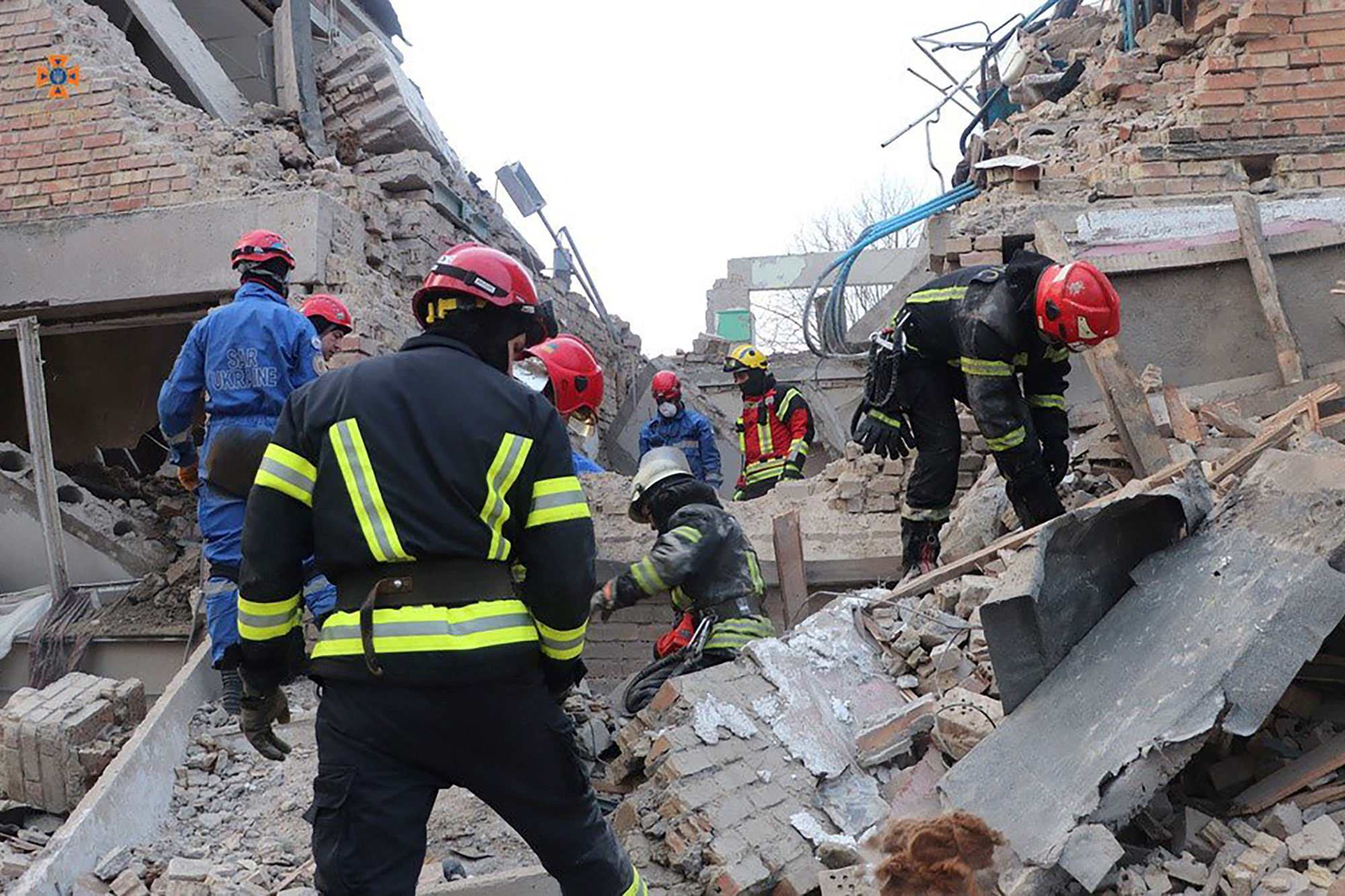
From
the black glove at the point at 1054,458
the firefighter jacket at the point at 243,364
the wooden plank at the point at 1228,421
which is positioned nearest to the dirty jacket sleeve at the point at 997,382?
the black glove at the point at 1054,458

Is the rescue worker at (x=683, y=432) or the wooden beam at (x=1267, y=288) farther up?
the wooden beam at (x=1267, y=288)

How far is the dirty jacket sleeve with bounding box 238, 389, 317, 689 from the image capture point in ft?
8.02

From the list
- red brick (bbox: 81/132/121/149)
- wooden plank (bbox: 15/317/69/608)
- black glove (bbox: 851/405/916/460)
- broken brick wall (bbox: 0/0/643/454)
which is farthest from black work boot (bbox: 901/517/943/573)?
red brick (bbox: 81/132/121/149)

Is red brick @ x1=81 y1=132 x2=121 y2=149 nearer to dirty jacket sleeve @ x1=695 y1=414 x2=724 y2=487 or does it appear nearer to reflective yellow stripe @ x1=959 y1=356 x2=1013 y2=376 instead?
dirty jacket sleeve @ x1=695 y1=414 x2=724 y2=487

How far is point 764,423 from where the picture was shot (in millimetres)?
8141

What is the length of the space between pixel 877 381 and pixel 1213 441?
58.2 inches

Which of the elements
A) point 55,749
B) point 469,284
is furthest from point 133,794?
point 469,284

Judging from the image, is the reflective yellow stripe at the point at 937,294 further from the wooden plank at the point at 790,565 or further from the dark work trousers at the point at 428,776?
the dark work trousers at the point at 428,776

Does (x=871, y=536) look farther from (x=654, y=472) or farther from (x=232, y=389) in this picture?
(x=232, y=389)

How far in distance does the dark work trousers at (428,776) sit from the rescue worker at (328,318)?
3162 mm

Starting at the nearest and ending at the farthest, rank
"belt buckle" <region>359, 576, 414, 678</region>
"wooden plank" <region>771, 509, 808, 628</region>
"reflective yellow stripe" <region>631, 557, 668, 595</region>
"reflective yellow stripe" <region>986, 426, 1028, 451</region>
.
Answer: "belt buckle" <region>359, 576, 414, 678</region>, "reflective yellow stripe" <region>631, 557, 668, 595</region>, "reflective yellow stripe" <region>986, 426, 1028, 451</region>, "wooden plank" <region>771, 509, 808, 628</region>

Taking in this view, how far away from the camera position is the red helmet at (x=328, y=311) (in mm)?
5316

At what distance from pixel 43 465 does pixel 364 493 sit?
15.6 feet

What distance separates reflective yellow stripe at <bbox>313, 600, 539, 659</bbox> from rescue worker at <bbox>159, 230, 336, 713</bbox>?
77.0 inches
